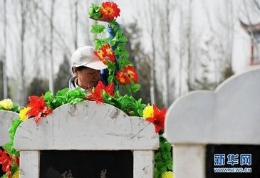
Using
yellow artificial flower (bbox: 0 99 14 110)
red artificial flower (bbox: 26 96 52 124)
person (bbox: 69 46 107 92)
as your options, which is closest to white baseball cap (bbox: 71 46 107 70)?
person (bbox: 69 46 107 92)

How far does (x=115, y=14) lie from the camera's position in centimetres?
501

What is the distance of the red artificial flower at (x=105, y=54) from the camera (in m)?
4.80

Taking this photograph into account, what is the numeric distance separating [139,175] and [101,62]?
2.97 ft

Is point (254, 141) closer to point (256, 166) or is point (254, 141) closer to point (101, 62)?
point (256, 166)

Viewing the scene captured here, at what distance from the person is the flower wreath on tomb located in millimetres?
76

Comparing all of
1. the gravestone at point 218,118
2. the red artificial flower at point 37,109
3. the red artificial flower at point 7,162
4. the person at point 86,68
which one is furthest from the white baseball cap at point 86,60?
the gravestone at point 218,118

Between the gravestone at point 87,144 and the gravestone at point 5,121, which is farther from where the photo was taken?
the gravestone at point 5,121

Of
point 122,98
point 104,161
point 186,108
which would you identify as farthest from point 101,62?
point 186,108

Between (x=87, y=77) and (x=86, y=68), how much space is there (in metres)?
0.07

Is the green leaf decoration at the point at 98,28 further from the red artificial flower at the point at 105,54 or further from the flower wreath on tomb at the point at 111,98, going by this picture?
the red artificial flower at the point at 105,54

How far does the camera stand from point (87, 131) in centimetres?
436

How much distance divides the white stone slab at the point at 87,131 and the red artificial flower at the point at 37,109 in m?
0.03

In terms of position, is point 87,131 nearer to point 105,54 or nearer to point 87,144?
point 87,144

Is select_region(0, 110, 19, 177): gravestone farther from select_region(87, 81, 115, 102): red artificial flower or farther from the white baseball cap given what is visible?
select_region(87, 81, 115, 102): red artificial flower
